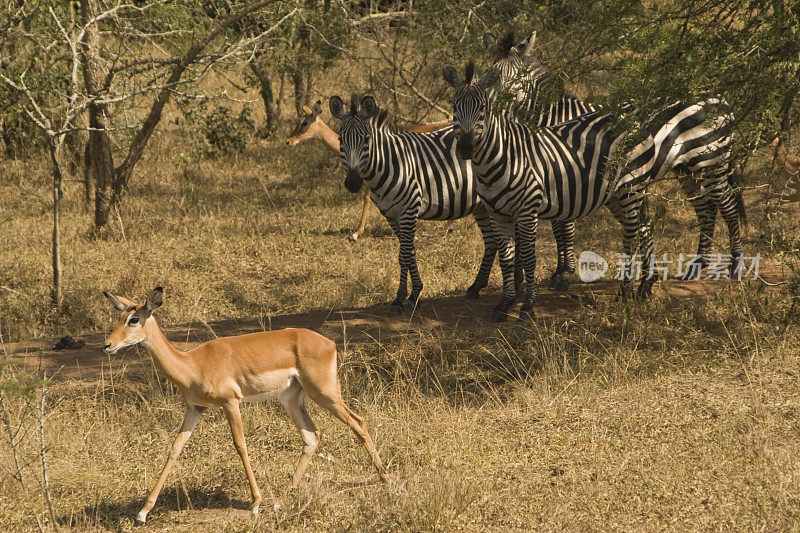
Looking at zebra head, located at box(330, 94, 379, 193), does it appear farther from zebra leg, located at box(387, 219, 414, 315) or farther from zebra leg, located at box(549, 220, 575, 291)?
zebra leg, located at box(549, 220, 575, 291)

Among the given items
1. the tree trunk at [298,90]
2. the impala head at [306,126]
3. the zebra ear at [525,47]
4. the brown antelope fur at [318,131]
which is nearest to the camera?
the zebra ear at [525,47]

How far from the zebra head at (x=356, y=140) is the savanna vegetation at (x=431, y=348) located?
1.51 meters

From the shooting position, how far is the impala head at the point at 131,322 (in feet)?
15.7

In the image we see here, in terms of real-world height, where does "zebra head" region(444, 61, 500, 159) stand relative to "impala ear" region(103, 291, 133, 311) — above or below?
above

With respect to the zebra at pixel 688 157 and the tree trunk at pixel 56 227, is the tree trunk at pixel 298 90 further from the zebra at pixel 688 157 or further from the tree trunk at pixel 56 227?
the tree trunk at pixel 56 227

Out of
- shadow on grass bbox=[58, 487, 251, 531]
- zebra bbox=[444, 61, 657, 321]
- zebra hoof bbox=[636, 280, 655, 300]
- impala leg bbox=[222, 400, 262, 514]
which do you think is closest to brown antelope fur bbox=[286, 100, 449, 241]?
zebra bbox=[444, 61, 657, 321]

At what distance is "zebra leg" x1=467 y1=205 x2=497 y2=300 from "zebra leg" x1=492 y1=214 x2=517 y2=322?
647 millimetres

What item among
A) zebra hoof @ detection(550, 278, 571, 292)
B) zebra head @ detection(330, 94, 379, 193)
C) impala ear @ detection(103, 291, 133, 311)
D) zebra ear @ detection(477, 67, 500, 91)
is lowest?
zebra hoof @ detection(550, 278, 571, 292)

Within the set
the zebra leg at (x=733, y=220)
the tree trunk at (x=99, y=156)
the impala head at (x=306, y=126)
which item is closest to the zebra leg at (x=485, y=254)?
Result: the zebra leg at (x=733, y=220)

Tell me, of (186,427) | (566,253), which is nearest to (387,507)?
(186,427)

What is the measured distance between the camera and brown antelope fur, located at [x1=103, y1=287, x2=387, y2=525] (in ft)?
16.1

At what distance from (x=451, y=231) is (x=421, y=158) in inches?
139

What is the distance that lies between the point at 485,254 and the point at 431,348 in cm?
206

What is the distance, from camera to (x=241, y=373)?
507 cm
